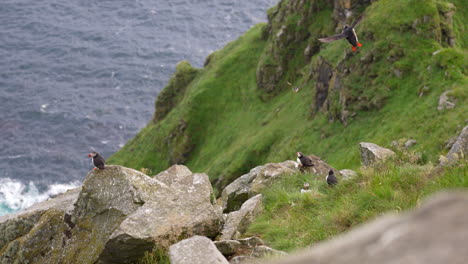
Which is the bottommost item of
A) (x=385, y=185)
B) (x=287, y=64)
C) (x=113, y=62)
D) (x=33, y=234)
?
(x=113, y=62)

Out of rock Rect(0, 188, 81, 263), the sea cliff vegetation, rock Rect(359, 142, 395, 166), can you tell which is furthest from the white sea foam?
rock Rect(359, 142, 395, 166)

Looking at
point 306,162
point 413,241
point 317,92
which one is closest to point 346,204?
point 413,241

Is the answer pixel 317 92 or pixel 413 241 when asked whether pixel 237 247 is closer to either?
pixel 413 241

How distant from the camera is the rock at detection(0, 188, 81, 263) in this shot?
19062 millimetres

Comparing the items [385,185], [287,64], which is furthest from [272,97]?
[385,185]

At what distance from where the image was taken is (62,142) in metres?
117

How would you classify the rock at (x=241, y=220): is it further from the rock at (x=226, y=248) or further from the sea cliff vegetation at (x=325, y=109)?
the rock at (x=226, y=248)

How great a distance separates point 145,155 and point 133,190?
9072 centimetres

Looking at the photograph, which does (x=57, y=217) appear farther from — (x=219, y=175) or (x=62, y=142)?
(x=62, y=142)

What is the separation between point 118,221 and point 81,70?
135879 mm

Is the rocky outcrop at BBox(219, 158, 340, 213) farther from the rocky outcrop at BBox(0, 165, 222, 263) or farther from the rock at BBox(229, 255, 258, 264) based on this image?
the rock at BBox(229, 255, 258, 264)

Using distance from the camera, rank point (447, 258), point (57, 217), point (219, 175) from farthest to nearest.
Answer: point (219, 175)
point (57, 217)
point (447, 258)

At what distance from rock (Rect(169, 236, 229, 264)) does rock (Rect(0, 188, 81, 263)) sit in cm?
861

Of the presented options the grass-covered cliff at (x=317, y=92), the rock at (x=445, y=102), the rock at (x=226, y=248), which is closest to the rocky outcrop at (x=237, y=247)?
the rock at (x=226, y=248)
